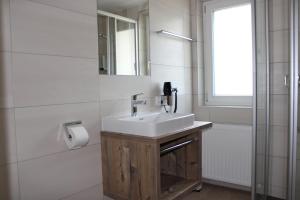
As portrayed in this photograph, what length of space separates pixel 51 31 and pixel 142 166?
3.53ft

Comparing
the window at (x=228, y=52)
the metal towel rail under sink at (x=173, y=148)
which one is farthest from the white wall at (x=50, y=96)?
the window at (x=228, y=52)

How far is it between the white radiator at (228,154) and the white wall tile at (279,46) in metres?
0.90

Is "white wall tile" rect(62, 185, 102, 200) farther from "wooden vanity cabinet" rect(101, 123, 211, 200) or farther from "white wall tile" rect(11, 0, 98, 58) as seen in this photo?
"white wall tile" rect(11, 0, 98, 58)

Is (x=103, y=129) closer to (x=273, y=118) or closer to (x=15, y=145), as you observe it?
(x=15, y=145)

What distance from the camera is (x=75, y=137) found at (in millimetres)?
1594

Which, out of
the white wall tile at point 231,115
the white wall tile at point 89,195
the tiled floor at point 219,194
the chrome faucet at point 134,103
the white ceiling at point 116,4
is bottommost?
the tiled floor at point 219,194

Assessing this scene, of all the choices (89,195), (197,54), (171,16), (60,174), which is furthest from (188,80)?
(60,174)

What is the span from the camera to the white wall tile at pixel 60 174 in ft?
4.96

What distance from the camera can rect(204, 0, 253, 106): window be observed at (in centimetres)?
281

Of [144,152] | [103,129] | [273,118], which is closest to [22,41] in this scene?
[103,129]

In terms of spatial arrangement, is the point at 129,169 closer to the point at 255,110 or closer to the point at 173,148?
the point at 173,148

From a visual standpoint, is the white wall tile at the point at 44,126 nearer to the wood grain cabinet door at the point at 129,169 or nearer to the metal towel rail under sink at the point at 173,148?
the wood grain cabinet door at the point at 129,169

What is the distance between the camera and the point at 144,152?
1.74 m

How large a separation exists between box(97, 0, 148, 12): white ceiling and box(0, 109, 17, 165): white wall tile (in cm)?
104
